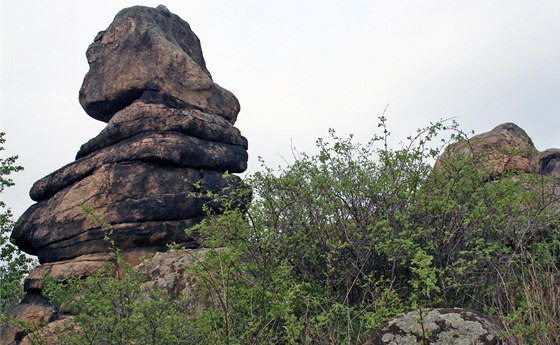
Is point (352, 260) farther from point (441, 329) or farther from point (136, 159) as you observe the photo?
point (136, 159)

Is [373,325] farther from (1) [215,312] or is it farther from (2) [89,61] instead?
(2) [89,61]

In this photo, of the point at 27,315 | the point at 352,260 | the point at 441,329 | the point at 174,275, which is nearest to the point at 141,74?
the point at 27,315

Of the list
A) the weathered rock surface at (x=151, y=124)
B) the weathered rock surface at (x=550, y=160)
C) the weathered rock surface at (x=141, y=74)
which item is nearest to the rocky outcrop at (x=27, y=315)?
the weathered rock surface at (x=151, y=124)

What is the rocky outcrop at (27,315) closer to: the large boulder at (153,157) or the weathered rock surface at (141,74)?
the large boulder at (153,157)

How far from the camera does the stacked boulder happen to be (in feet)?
54.2

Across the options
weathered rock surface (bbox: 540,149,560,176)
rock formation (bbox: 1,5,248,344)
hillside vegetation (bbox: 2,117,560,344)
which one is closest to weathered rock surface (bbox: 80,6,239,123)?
rock formation (bbox: 1,5,248,344)

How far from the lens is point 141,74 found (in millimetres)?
19203

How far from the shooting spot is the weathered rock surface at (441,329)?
6469 mm

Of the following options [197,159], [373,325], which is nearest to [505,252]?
[373,325]

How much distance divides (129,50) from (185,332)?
14373 millimetres

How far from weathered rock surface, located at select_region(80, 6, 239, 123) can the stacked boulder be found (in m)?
0.04

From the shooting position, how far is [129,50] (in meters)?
19.7

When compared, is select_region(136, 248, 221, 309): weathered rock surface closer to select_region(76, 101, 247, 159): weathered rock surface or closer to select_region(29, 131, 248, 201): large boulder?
select_region(29, 131, 248, 201): large boulder

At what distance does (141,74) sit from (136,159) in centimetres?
382
